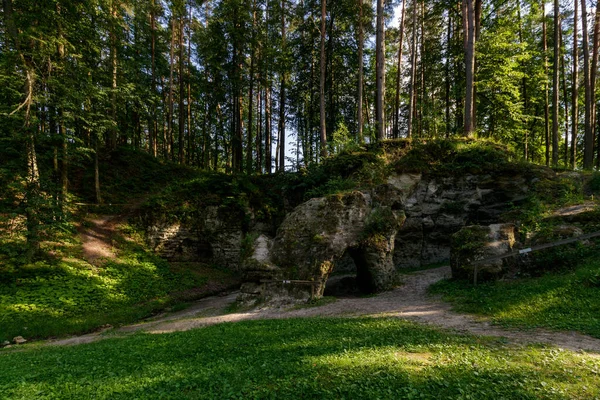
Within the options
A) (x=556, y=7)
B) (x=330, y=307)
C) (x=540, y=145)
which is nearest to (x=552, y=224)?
(x=330, y=307)

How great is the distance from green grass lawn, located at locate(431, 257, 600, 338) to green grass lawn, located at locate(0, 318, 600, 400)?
2277mm

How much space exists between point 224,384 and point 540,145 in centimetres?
3581

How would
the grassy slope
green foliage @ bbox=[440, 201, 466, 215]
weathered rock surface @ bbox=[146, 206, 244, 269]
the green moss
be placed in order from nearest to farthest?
the grassy slope < the green moss < green foliage @ bbox=[440, 201, 466, 215] < weathered rock surface @ bbox=[146, 206, 244, 269]

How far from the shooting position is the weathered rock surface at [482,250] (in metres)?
10.9

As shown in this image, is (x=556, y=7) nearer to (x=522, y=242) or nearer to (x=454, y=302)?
(x=522, y=242)

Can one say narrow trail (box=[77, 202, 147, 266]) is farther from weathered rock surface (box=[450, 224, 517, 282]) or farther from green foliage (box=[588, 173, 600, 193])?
green foliage (box=[588, 173, 600, 193])

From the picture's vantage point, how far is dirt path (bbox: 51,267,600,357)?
6.21 metres

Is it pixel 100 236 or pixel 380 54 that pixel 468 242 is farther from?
pixel 100 236

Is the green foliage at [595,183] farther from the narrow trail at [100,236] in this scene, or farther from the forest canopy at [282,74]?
the narrow trail at [100,236]

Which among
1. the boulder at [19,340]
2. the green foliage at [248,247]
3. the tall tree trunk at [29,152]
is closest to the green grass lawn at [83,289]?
the boulder at [19,340]

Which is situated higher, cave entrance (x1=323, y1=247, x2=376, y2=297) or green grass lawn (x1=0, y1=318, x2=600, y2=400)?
green grass lawn (x1=0, y1=318, x2=600, y2=400)

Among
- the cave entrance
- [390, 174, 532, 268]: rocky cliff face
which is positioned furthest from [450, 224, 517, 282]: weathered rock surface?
[390, 174, 532, 268]: rocky cliff face

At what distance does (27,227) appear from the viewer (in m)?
13.0

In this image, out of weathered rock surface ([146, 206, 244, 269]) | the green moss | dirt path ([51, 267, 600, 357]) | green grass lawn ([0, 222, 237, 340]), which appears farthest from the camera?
weathered rock surface ([146, 206, 244, 269])
